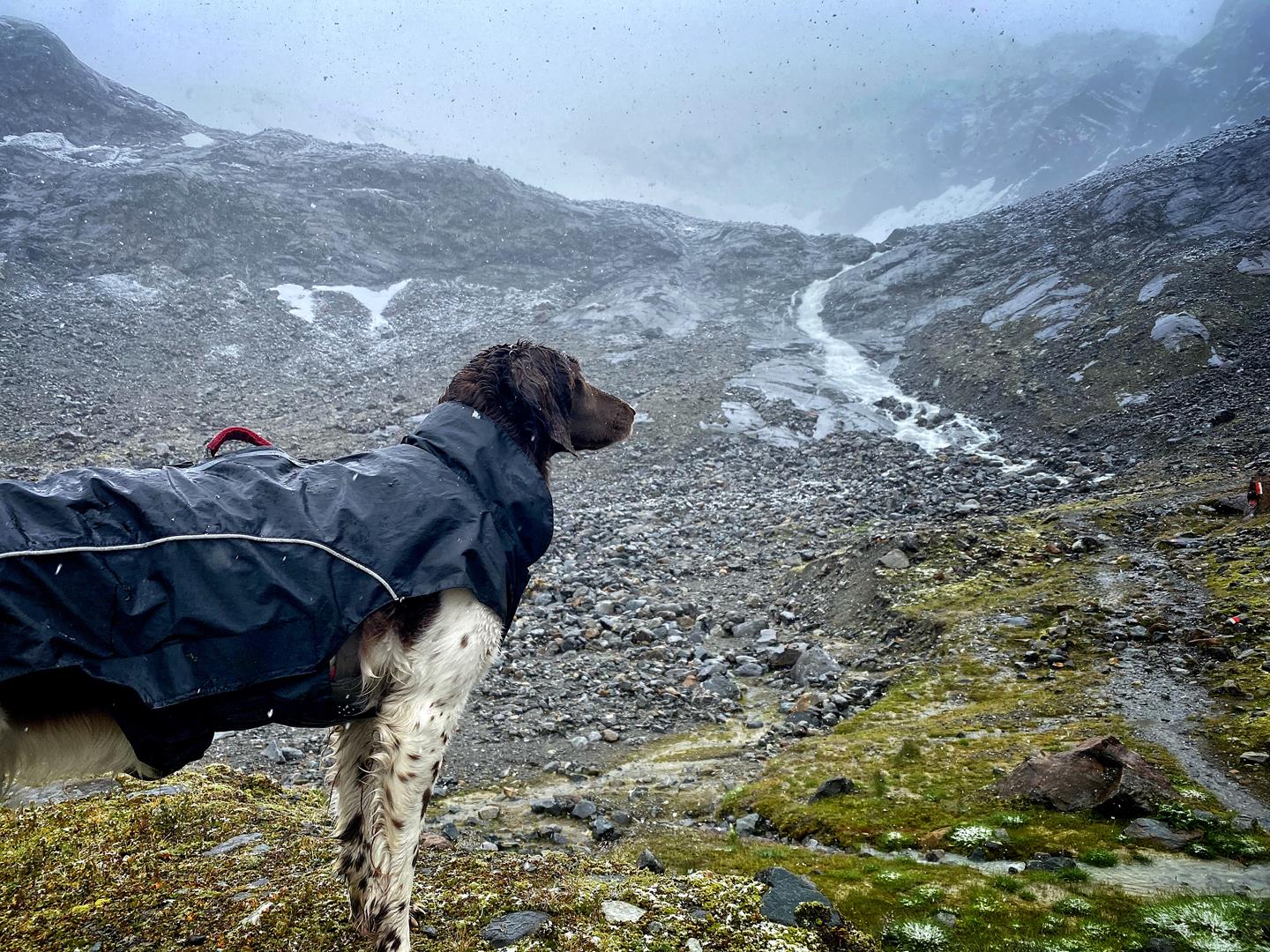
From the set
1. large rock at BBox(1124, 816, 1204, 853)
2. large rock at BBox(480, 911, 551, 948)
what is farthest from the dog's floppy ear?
large rock at BBox(1124, 816, 1204, 853)

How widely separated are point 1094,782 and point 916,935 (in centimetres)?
220

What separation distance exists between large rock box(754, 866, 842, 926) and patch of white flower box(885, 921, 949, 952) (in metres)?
0.27

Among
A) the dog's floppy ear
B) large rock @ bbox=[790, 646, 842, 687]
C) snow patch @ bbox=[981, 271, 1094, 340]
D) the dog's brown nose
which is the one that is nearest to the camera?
the dog's floppy ear

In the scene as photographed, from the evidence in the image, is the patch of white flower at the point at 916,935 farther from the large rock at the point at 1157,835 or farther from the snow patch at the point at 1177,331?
the snow patch at the point at 1177,331

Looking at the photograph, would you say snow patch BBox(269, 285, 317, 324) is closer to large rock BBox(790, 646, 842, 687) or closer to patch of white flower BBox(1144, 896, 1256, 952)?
large rock BBox(790, 646, 842, 687)

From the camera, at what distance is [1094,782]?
464 cm

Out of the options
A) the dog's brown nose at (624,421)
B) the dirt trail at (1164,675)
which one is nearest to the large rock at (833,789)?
the dirt trail at (1164,675)

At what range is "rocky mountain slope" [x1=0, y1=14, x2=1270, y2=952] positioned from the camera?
394 cm

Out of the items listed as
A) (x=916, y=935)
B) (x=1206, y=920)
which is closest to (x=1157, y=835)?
(x=1206, y=920)

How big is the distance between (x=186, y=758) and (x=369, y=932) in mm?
1292

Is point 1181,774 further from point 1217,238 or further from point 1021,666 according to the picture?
point 1217,238

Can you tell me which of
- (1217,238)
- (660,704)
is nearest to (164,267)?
(660,704)

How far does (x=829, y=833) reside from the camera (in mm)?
4824

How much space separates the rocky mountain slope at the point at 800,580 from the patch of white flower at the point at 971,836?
4 centimetres
